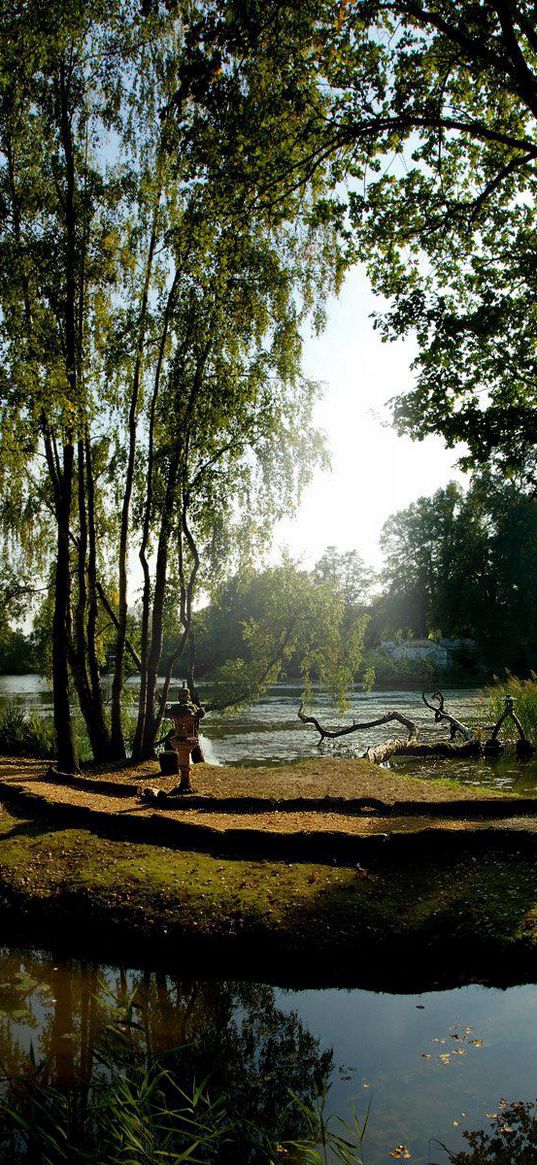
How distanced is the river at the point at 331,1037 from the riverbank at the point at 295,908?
0.27 meters

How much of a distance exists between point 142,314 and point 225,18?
26.6 feet

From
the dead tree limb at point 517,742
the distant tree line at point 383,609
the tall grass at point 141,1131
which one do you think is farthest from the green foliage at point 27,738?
the tall grass at point 141,1131

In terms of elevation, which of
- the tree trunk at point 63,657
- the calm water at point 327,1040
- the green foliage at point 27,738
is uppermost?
the tree trunk at point 63,657

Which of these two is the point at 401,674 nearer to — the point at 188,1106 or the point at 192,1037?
the point at 192,1037

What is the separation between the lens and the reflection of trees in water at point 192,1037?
419cm

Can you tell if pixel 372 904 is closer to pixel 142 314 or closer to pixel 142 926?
pixel 142 926

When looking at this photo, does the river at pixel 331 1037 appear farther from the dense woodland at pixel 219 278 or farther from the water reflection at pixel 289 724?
the water reflection at pixel 289 724

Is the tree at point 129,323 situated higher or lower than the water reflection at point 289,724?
higher

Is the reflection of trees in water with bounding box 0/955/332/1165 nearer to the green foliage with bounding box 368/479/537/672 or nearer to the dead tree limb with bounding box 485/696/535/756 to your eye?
the dead tree limb with bounding box 485/696/535/756

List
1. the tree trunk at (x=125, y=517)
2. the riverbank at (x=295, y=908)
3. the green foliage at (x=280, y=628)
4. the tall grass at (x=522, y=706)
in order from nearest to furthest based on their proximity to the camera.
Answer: the riverbank at (x=295, y=908), the tree trunk at (x=125, y=517), the green foliage at (x=280, y=628), the tall grass at (x=522, y=706)

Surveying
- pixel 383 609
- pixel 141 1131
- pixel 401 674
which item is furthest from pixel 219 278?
pixel 383 609

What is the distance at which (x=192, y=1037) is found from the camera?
5.04 meters

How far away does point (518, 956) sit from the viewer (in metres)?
5.91

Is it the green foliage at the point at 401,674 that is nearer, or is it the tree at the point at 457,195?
the tree at the point at 457,195
